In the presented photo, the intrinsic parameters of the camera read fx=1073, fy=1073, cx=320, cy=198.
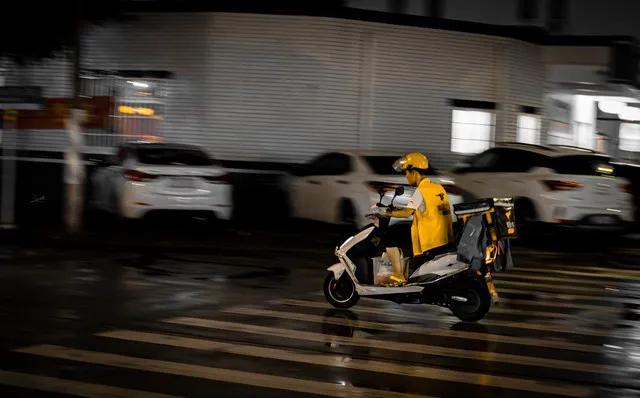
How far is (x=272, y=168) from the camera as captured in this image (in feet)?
78.1

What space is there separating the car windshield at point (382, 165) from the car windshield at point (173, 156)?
9.62ft

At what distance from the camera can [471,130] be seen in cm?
2573

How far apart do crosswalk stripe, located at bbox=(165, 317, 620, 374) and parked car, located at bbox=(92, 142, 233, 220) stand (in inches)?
331

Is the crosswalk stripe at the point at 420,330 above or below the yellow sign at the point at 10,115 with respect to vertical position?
below

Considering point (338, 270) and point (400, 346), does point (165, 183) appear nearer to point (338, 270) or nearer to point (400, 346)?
point (338, 270)

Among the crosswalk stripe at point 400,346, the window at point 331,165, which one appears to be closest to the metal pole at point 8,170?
the window at point 331,165

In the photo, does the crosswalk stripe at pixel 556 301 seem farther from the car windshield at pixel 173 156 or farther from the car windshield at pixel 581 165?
the car windshield at pixel 173 156

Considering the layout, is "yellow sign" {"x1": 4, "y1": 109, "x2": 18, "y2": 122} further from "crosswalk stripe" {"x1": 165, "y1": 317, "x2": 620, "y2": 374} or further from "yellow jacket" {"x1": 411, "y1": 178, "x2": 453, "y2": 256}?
"yellow jacket" {"x1": 411, "y1": 178, "x2": 453, "y2": 256}

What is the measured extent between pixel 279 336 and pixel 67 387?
260 centimetres

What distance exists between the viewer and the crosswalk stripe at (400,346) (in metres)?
8.55

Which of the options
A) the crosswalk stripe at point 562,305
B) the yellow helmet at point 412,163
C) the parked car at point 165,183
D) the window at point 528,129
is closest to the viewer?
the yellow helmet at point 412,163

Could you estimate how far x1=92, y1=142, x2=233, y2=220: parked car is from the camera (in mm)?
18547

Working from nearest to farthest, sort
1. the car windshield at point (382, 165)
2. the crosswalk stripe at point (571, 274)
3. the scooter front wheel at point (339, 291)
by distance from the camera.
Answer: the scooter front wheel at point (339, 291) < the crosswalk stripe at point (571, 274) < the car windshield at point (382, 165)

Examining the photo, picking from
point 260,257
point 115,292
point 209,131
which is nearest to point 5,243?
point 260,257
